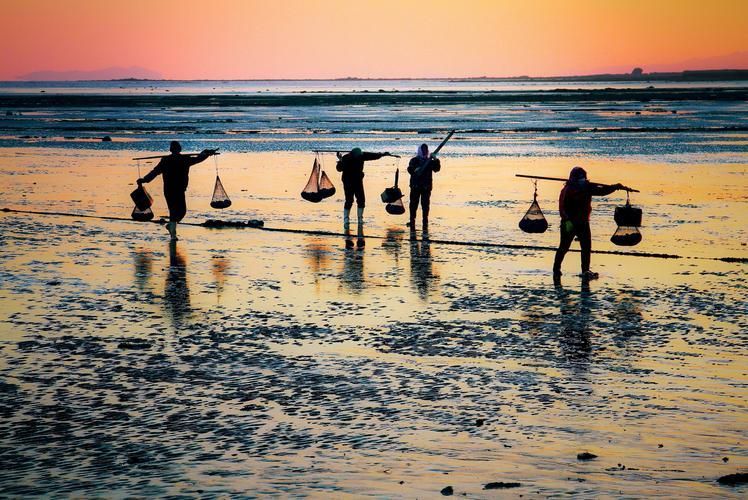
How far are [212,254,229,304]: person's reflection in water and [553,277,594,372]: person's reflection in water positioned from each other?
413 centimetres

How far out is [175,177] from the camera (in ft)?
60.2

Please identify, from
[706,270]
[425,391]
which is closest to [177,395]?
[425,391]

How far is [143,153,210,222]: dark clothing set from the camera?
18188 millimetres

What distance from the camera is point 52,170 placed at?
33125mm

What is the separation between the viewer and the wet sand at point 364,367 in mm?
7430

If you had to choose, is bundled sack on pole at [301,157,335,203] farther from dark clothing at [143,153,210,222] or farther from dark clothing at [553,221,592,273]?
dark clothing at [553,221,592,273]

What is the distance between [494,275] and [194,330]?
16.1 ft

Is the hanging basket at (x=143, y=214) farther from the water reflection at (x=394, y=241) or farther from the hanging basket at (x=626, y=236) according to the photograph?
the hanging basket at (x=626, y=236)

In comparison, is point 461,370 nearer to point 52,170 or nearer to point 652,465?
point 652,465

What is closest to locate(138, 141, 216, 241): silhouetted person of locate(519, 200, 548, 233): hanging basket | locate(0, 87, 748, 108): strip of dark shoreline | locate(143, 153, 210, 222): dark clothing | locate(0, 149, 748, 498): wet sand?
locate(143, 153, 210, 222): dark clothing

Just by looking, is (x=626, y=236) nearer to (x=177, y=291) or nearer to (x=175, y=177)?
(x=177, y=291)

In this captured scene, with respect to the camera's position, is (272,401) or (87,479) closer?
(87,479)

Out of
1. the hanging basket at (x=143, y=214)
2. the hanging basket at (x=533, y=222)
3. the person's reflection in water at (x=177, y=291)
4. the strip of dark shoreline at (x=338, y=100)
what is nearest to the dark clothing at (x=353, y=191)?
the hanging basket at (x=143, y=214)

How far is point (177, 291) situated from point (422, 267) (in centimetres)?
366
